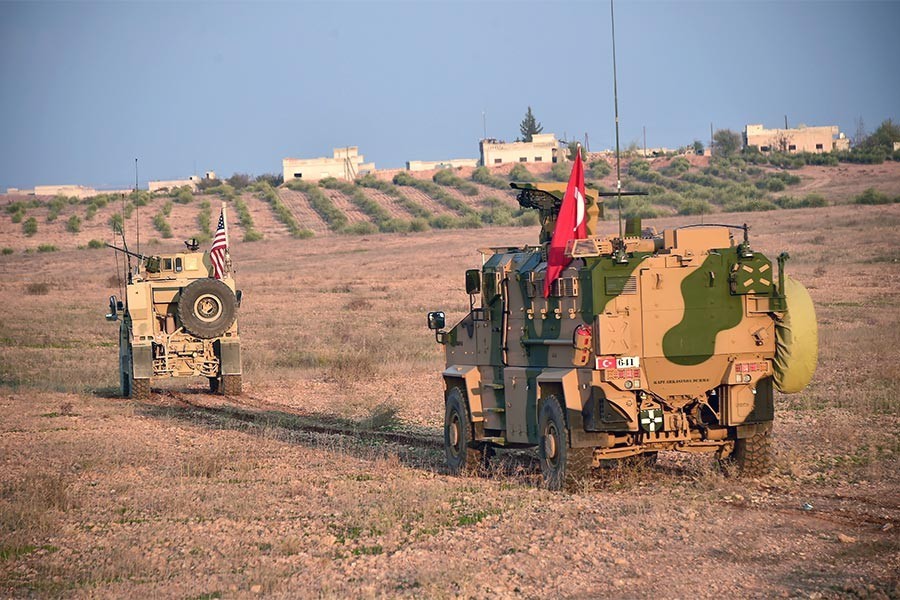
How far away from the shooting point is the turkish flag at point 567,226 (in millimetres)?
12133

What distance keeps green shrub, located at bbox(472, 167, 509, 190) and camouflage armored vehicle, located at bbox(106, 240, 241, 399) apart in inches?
2603

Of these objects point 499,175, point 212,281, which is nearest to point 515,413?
point 212,281

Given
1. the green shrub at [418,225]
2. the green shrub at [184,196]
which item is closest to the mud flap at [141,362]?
the green shrub at [418,225]

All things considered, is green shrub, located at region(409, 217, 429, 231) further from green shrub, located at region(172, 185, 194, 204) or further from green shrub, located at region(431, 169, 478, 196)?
green shrub, located at region(172, 185, 194, 204)

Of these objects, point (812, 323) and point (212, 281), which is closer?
point (812, 323)

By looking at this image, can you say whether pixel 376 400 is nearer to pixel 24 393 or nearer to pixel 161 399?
pixel 161 399

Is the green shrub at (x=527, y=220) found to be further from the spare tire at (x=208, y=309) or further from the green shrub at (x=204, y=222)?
the spare tire at (x=208, y=309)

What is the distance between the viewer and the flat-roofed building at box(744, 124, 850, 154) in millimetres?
103125

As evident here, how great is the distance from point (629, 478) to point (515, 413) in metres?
1.42

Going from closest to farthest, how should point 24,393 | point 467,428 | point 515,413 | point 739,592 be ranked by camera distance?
point 739,592
point 515,413
point 467,428
point 24,393

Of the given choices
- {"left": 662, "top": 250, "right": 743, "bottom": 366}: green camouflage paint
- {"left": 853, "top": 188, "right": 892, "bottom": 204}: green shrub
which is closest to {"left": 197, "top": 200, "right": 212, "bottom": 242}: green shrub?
{"left": 853, "top": 188, "right": 892, "bottom": 204}: green shrub

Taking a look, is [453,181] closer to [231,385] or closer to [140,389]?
[231,385]

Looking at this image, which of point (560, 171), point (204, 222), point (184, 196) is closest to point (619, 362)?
point (204, 222)

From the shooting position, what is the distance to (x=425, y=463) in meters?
15.1
